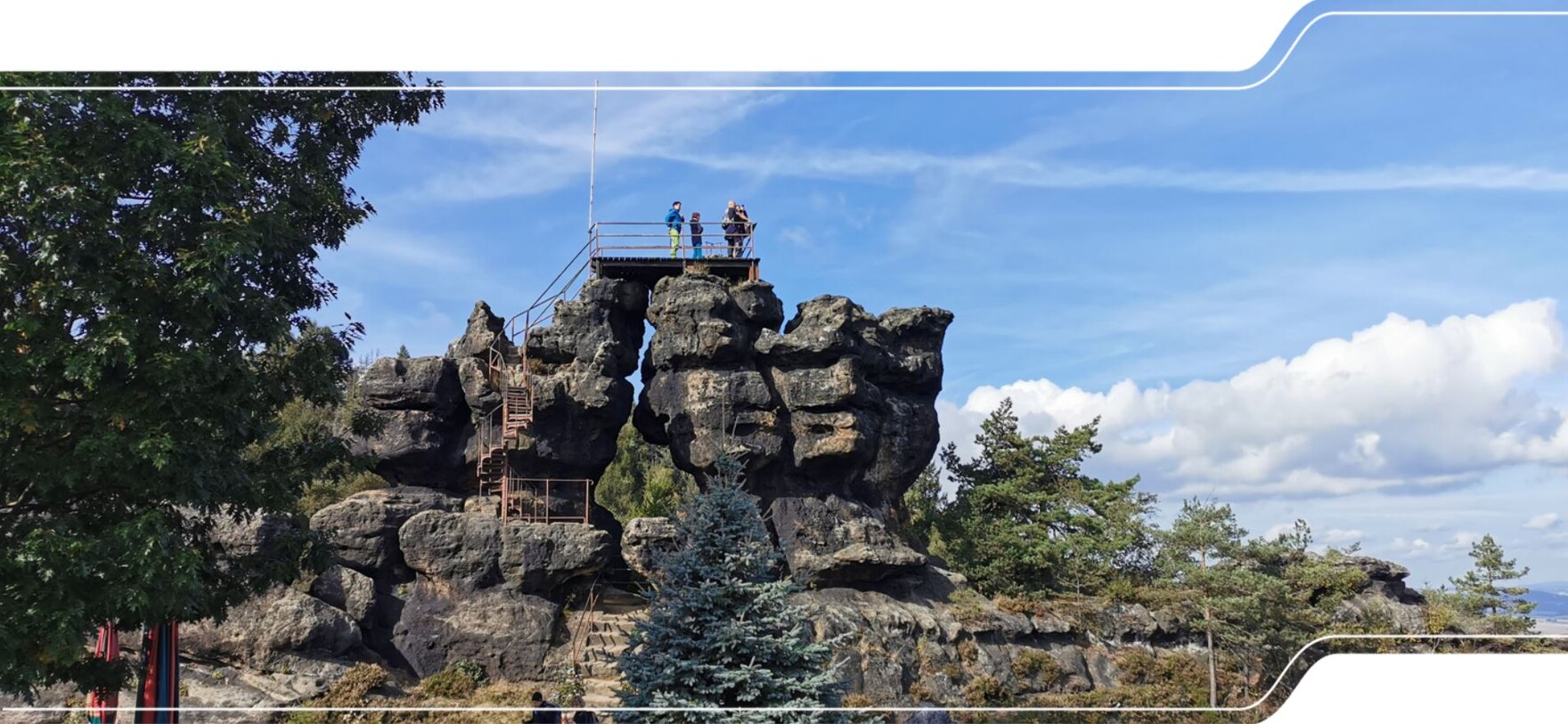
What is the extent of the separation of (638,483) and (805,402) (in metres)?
10.4

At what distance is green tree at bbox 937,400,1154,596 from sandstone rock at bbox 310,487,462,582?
430 inches

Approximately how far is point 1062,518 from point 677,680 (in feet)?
36.5

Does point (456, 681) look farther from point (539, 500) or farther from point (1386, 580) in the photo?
point (1386, 580)

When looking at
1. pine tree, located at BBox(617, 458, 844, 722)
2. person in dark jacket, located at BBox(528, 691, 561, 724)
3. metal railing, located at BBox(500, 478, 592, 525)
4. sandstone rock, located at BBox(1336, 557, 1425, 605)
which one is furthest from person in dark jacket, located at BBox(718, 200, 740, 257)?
metal railing, located at BBox(500, 478, 592, 525)

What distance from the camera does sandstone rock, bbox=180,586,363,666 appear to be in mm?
15805

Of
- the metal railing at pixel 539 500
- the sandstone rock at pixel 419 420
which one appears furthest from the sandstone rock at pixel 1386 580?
the sandstone rock at pixel 419 420

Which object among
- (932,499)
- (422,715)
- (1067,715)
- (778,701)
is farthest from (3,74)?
(932,499)

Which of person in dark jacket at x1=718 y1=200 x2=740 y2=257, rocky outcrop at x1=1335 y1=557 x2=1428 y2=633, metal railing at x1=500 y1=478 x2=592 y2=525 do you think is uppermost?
person in dark jacket at x1=718 y1=200 x2=740 y2=257

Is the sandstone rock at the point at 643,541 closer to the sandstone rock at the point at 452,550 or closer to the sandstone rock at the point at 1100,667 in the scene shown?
the sandstone rock at the point at 452,550

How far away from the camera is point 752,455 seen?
1956 centimetres

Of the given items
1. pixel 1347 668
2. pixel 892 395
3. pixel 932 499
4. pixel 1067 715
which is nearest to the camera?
pixel 1347 668

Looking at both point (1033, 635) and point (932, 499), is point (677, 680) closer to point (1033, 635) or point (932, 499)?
point (1033, 635)

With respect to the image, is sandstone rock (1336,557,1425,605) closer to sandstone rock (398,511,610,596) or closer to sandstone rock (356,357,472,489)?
sandstone rock (398,511,610,596)

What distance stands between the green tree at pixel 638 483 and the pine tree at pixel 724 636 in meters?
12.2
